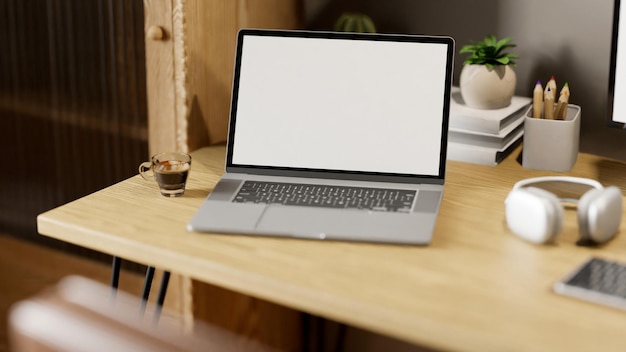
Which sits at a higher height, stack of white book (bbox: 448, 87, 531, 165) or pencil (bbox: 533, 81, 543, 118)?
pencil (bbox: 533, 81, 543, 118)

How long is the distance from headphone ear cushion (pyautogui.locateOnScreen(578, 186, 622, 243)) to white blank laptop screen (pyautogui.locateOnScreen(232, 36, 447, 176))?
0.89 ft

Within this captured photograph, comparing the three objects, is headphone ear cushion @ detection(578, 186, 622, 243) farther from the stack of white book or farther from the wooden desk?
the stack of white book

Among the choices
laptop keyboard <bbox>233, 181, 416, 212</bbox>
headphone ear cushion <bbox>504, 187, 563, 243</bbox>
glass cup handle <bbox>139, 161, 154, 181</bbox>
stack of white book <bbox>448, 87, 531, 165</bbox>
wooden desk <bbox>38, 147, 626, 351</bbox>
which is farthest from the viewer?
stack of white book <bbox>448, 87, 531, 165</bbox>

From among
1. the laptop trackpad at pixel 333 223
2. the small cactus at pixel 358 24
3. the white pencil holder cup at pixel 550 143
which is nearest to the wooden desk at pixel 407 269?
the laptop trackpad at pixel 333 223

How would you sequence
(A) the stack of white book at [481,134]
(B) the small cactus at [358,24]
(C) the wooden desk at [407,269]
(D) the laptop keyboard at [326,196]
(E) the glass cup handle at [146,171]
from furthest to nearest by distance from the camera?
(B) the small cactus at [358,24] < (A) the stack of white book at [481,134] < (E) the glass cup handle at [146,171] < (D) the laptop keyboard at [326,196] < (C) the wooden desk at [407,269]

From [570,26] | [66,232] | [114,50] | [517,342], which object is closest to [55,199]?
[114,50]

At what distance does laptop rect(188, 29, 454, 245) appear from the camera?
1312 mm

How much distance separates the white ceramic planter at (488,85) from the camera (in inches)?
59.0

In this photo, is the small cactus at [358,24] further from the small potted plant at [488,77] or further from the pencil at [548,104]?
the pencil at [548,104]

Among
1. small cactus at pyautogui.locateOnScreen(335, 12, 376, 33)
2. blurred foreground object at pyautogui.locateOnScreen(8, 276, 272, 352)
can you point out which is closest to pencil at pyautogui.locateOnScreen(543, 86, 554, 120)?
small cactus at pyautogui.locateOnScreen(335, 12, 376, 33)

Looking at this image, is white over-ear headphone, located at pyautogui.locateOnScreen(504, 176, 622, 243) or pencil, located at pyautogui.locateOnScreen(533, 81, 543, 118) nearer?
white over-ear headphone, located at pyautogui.locateOnScreen(504, 176, 622, 243)

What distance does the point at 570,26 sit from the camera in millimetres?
1579

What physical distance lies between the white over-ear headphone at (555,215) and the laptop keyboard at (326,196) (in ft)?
0.56

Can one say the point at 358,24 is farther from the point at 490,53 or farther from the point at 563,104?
the point at 563,104
